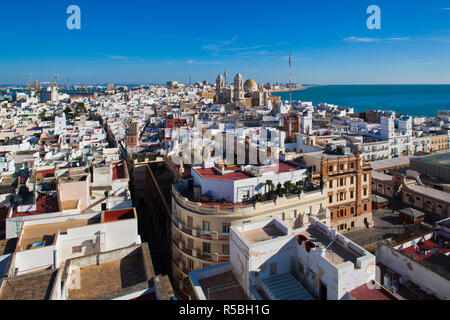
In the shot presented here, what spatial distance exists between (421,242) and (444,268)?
3.30 metres

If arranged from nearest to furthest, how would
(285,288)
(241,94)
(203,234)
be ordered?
(285,288), (203,234), (241,94)

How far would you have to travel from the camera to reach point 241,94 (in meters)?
134

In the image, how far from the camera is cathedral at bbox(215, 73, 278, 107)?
134 meters

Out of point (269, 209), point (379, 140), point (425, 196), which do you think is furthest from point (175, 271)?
point (379, 140)

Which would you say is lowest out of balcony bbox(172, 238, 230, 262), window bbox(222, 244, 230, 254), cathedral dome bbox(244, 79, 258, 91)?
balcony bbox(172, 238, 230, 262)

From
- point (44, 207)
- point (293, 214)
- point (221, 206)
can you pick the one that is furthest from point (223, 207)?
point (44, 207)

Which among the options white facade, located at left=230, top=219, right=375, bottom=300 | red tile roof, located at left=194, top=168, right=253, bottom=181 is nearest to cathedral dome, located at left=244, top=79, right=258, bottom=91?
red tile roof, located at left=194, top=168, right=253, bottom=181

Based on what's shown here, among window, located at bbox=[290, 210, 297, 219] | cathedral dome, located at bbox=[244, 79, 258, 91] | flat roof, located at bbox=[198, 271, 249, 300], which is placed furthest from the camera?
cathedral dome, located at bbox=[244, 79, 258, 91]

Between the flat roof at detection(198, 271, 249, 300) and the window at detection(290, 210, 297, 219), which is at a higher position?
the window at detection(290, 210, 297, 219)

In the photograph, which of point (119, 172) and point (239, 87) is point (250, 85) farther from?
point (119, 172)

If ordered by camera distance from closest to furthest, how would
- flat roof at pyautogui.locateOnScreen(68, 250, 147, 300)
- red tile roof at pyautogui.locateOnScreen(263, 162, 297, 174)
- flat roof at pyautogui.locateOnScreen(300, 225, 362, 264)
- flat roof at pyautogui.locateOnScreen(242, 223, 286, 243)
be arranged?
flat roof at pyautogui.locateOnScreen(300, 225, 362, 264) → flat roof at pyautogui.locateOnScreen(68, 250, 147, 300) → flat roof at pyautogui.locateOnScreen(242, 223, 286, 243) → red tile roof at pyautogui.locateOnScreen(263, 162, 297, 174)

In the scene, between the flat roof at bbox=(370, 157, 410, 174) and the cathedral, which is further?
the cathedral

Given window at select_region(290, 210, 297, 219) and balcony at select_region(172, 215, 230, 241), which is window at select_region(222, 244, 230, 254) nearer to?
balcony at select_region(172, 215, 230, 241)
